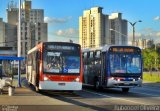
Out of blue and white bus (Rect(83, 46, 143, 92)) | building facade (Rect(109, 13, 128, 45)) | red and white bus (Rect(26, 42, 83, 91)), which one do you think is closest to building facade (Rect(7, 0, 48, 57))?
building facade (Rect(109, 13, 128, 45))

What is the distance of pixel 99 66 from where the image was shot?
34.4 meters

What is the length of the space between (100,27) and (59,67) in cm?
6508

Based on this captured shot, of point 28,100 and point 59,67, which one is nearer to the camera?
point 28,100

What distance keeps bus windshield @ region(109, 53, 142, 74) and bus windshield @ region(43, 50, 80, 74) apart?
411 cm

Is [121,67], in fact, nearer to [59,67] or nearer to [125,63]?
[125,63]

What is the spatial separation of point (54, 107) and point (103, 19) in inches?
2983

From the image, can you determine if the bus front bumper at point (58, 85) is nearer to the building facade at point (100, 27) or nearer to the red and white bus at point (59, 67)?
the red and white bus at point (59, 67)

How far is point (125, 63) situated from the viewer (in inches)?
1280

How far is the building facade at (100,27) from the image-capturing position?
92887 mm

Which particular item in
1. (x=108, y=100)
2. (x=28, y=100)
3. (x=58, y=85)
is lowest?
(x=108, y=100)

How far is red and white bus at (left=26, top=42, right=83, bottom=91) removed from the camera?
1135 inches

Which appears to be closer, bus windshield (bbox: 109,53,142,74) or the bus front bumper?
the bus front bumper

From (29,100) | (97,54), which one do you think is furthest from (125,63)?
(29,100)

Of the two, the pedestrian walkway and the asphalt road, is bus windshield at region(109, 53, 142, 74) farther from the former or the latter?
the pedestrian walkway
